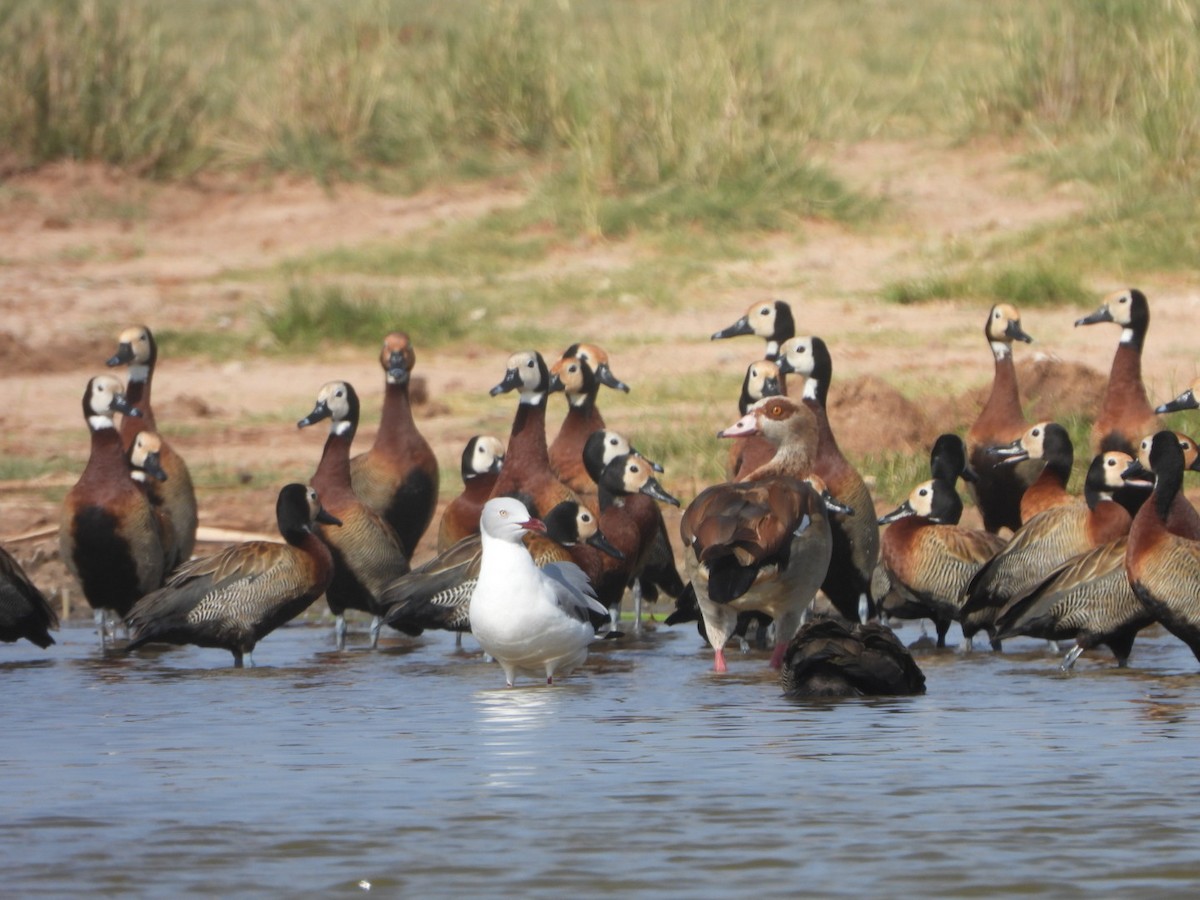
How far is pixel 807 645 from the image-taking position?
802 cm

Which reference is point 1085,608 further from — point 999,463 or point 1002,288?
point 1002,288

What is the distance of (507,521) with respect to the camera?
8.58 metres

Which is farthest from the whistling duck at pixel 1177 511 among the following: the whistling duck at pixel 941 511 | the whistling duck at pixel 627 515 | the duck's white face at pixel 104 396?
the duck's white face at pixel 104 396

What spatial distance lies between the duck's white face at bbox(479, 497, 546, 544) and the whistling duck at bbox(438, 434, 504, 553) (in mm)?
2046

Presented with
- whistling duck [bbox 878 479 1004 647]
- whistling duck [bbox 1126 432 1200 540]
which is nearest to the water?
whistling duck [bbox 1126 432 1200 540]

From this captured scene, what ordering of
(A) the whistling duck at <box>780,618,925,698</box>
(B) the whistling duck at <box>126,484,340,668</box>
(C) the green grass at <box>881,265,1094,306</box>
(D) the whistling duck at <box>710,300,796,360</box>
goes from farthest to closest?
(C) the green grass at <box>881,265,1094,306</box>, (D) the whistling duck at <box>710,300,796,360</box>, (B) the whistling duck at <box>126,484,340,668</box>, (A) the whistling duck at <box>780,618,925,698</box>

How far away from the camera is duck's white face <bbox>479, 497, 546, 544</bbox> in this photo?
8562mm

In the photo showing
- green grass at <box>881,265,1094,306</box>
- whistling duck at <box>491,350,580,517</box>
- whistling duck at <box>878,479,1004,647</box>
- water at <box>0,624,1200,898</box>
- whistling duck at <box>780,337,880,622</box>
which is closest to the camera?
water at <box>0,624,1200,898</box>

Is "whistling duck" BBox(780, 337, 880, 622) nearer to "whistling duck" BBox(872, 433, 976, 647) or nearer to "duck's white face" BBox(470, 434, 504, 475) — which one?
"whistling duck" BBox(872, 433, 976, 647)

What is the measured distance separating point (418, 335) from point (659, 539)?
448 centimetres

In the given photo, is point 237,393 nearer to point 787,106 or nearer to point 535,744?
point 787,106

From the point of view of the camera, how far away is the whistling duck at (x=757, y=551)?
342 inches

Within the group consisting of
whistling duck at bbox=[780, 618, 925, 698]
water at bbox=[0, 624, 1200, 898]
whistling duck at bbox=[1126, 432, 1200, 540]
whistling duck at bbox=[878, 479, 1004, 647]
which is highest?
whistling duck at bbox=[1126, 432, 1200, 540]

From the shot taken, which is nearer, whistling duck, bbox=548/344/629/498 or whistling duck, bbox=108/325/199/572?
whistling duck, bbox=108/325/199/572
